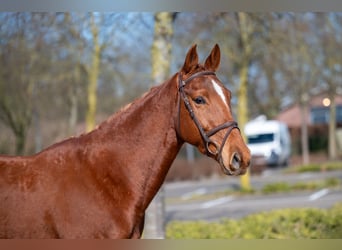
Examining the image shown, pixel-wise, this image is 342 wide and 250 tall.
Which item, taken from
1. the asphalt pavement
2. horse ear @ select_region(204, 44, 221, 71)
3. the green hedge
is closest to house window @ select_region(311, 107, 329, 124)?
the asphalt pavement

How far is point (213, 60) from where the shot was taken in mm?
3244

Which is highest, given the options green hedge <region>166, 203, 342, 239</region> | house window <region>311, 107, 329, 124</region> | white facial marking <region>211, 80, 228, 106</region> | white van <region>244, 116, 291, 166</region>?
white facial marking <region>211, 80, 228, 106</region>

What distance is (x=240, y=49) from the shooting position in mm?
14117

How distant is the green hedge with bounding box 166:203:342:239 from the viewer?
6.59 m

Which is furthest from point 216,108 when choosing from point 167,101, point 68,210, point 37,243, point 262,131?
point 262,131

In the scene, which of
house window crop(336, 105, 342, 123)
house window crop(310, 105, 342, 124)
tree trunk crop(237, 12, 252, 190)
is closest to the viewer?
tree trunk crop(237, 12, 252, 190)

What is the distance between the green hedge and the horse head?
3.80 metres

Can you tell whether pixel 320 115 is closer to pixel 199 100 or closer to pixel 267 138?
pixel 267 138

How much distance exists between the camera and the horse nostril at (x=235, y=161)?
2912 mm

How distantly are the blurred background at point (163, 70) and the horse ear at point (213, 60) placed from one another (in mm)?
3105

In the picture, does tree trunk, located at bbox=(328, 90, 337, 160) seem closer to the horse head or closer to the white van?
the white van

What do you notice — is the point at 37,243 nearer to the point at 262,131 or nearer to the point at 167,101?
the point at 167,101

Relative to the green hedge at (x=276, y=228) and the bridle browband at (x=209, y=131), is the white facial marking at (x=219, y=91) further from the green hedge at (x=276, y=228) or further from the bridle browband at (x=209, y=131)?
the green hedge at (x=276, y=228)

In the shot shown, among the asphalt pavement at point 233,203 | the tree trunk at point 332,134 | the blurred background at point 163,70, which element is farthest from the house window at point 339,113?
the asphalt pavement at point 233,203
